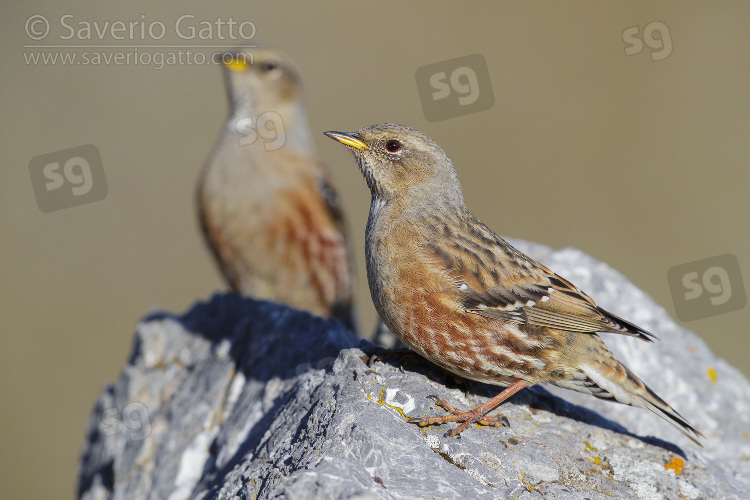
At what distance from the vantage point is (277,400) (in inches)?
196

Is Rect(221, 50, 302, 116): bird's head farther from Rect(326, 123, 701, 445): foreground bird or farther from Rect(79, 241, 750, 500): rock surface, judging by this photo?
Rect(326, 123, 701, 445): foreground bird

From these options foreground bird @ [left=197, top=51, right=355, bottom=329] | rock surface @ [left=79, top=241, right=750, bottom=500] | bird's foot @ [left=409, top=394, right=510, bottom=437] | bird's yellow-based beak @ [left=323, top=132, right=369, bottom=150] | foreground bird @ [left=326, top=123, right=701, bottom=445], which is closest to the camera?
rock surface @ [left=79, top=241, right=750, bottom=500]

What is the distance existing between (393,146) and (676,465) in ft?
8.77

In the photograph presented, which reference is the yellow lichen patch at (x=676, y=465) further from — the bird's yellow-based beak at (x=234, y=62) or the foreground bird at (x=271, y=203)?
the bird's yellow-based beak at (x=234, y=62)

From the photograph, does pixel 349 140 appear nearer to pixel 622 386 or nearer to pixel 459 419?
pixel 459 419

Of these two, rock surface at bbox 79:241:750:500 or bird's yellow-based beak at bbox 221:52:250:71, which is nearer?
rock surface at bbox 79:241:750:500

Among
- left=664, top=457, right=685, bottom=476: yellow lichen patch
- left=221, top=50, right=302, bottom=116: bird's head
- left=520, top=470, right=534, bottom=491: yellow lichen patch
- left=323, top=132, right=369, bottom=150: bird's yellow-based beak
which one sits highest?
Result: left=221, top=50, right=302, bottom=116: bird's head

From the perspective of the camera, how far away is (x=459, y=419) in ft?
13.7

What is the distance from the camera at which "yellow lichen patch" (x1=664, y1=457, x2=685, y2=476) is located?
445cm

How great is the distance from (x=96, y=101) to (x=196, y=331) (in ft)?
29.5

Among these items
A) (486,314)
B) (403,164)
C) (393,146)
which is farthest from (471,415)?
(393,146)

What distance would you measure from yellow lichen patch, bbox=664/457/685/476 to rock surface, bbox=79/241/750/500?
13 mm

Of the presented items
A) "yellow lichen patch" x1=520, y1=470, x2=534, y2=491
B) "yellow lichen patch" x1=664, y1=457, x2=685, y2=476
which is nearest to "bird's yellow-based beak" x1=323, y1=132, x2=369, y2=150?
"yellow lichen patch" x1=520, y1=470, x2=534, y2=491

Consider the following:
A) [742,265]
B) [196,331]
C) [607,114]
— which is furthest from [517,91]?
[196,331]
